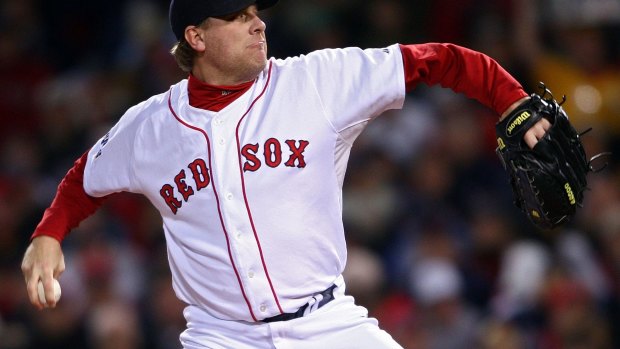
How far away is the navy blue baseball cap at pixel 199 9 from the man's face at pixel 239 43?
0.04m

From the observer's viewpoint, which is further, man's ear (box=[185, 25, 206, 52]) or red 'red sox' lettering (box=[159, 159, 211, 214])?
man's ear (box=[185, 25, 206, 52])

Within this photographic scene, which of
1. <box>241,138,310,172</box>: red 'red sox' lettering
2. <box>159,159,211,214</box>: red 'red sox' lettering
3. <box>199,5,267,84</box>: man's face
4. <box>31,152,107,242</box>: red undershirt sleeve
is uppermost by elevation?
<box>199,5,267,84</box>: man's face

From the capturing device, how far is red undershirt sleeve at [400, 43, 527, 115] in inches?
125

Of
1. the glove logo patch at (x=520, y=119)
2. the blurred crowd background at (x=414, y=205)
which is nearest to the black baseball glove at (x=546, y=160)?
the glove logo patch at (x=520, y=119)

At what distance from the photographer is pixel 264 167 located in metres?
3.28

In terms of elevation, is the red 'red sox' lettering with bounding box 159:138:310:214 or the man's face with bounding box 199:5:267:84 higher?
the man's face with bounding box 199:5:267:84

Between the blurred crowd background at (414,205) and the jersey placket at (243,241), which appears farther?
the blurred crowd background at (414,205)

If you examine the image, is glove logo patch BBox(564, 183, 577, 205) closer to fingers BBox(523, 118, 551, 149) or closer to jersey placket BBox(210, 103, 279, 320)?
fingers BBox(523, 118, 551, 149)

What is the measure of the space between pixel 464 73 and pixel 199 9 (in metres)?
0.87

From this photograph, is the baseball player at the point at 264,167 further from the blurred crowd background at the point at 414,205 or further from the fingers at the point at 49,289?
the blurred crowd background at the point at 414,205

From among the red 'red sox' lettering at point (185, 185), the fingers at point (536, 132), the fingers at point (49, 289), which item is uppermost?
the fingers at point (536, 132)

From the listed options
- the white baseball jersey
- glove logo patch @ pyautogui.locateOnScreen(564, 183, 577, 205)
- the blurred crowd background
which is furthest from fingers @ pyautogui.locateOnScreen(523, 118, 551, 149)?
the blurred crowd background

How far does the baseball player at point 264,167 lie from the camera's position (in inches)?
129

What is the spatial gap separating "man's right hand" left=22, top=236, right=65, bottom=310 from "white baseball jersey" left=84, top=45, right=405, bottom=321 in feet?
1.26
